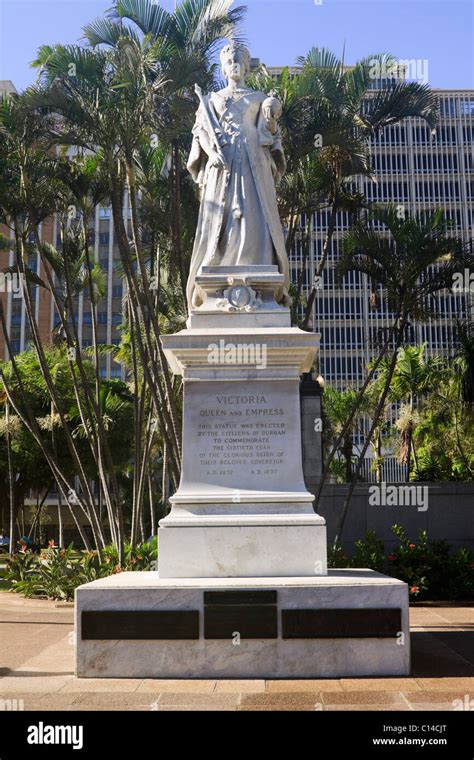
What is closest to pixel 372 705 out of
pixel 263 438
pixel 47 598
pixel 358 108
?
pixel 263 438

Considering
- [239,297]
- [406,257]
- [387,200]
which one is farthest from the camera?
[387,200]

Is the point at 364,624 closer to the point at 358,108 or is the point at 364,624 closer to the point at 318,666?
the point at 318,666

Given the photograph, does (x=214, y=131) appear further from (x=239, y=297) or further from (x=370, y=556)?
(x=370, y=556)

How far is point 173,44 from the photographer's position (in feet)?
56.3

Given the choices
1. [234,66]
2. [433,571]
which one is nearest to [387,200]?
[433,571]

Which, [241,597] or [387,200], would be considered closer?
[241,597]

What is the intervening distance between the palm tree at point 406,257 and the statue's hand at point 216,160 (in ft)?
27.3

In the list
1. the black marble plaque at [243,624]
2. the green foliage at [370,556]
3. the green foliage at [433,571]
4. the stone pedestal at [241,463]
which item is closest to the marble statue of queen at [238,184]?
the stone pedestal at [241,463]

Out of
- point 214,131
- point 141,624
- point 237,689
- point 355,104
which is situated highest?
point 355,104

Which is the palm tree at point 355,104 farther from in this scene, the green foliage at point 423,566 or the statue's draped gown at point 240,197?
the statue's draped gown at point 240,197

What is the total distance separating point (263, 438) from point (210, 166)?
11.4 ft

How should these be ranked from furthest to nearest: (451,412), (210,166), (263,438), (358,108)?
(451,412)
(358,108)
(210,166)
(263,438)

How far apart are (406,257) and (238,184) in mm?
8465

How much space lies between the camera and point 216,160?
10273 millimetres
